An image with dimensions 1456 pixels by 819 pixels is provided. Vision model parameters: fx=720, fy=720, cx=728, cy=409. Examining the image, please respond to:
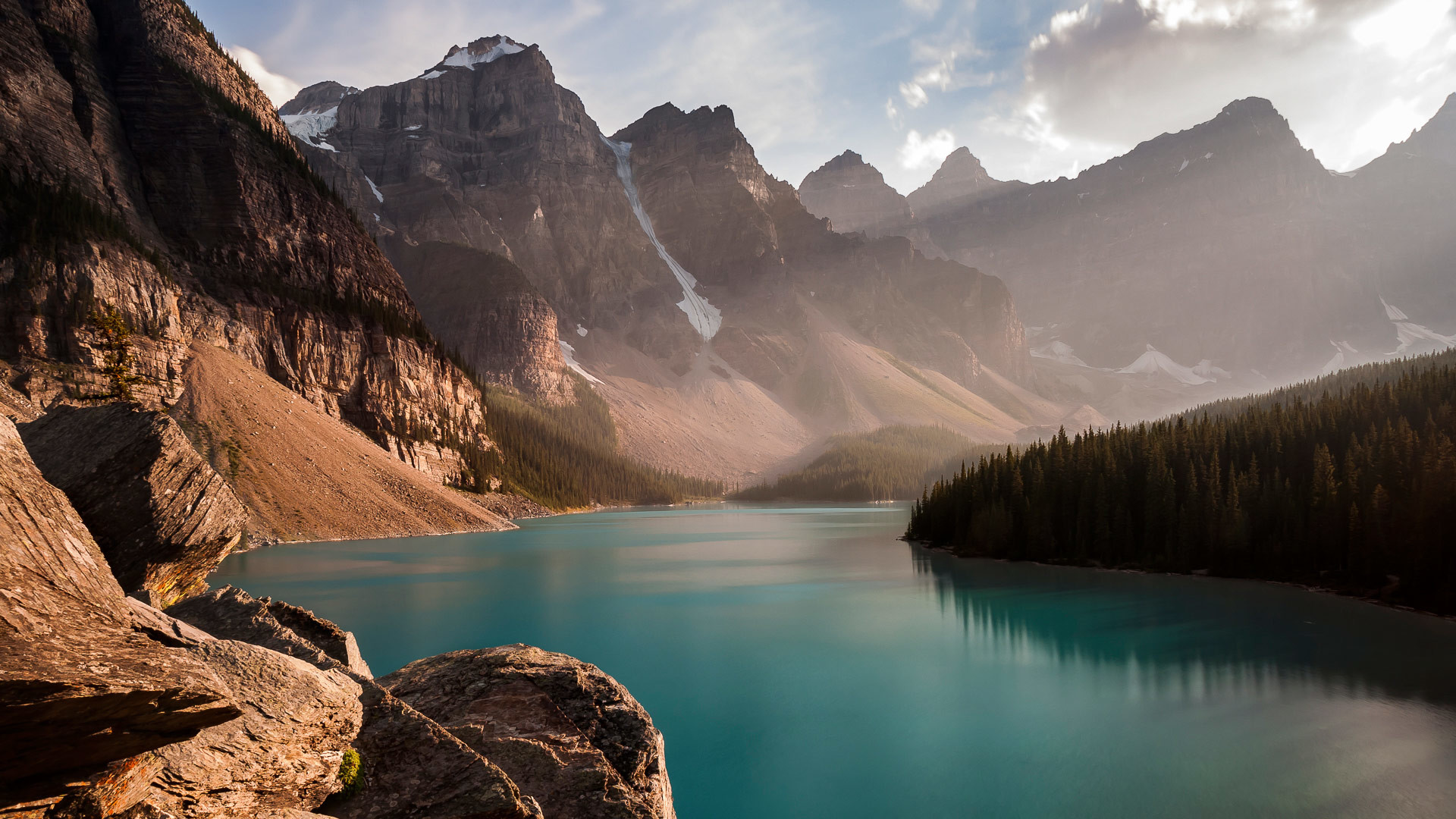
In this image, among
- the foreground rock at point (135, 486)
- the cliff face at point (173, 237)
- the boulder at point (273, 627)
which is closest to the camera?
the boulder at point (273, 627)

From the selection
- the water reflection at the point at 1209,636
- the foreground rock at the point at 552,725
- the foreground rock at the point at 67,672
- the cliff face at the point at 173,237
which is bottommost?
the water reflection at the point at 1209,636

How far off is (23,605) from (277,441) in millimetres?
61812

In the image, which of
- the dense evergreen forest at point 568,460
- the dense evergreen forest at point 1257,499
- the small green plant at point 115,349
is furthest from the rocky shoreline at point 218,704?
the dense evergreen forest at point 568,460

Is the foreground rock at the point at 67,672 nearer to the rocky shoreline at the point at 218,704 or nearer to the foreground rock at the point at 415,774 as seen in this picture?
the rocky shoreline at the point at 218,704

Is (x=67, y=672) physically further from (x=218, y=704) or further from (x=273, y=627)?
(x=273, y=627)

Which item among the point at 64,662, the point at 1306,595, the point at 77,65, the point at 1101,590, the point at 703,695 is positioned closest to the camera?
the point at 64,662

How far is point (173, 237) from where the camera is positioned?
71188 mm

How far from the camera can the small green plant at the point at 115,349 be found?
1686 inches

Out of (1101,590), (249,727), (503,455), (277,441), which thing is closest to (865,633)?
(1101,590)

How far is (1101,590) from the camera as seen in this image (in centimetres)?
3772

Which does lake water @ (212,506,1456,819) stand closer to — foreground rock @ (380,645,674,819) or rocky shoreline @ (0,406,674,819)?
foreground rock @ (380,645,674,819)

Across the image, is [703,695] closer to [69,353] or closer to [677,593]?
[677,593]

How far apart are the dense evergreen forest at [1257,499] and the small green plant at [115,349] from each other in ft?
186

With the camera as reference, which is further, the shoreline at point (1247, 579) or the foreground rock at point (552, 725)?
the shoreline at point (1247, 579)
